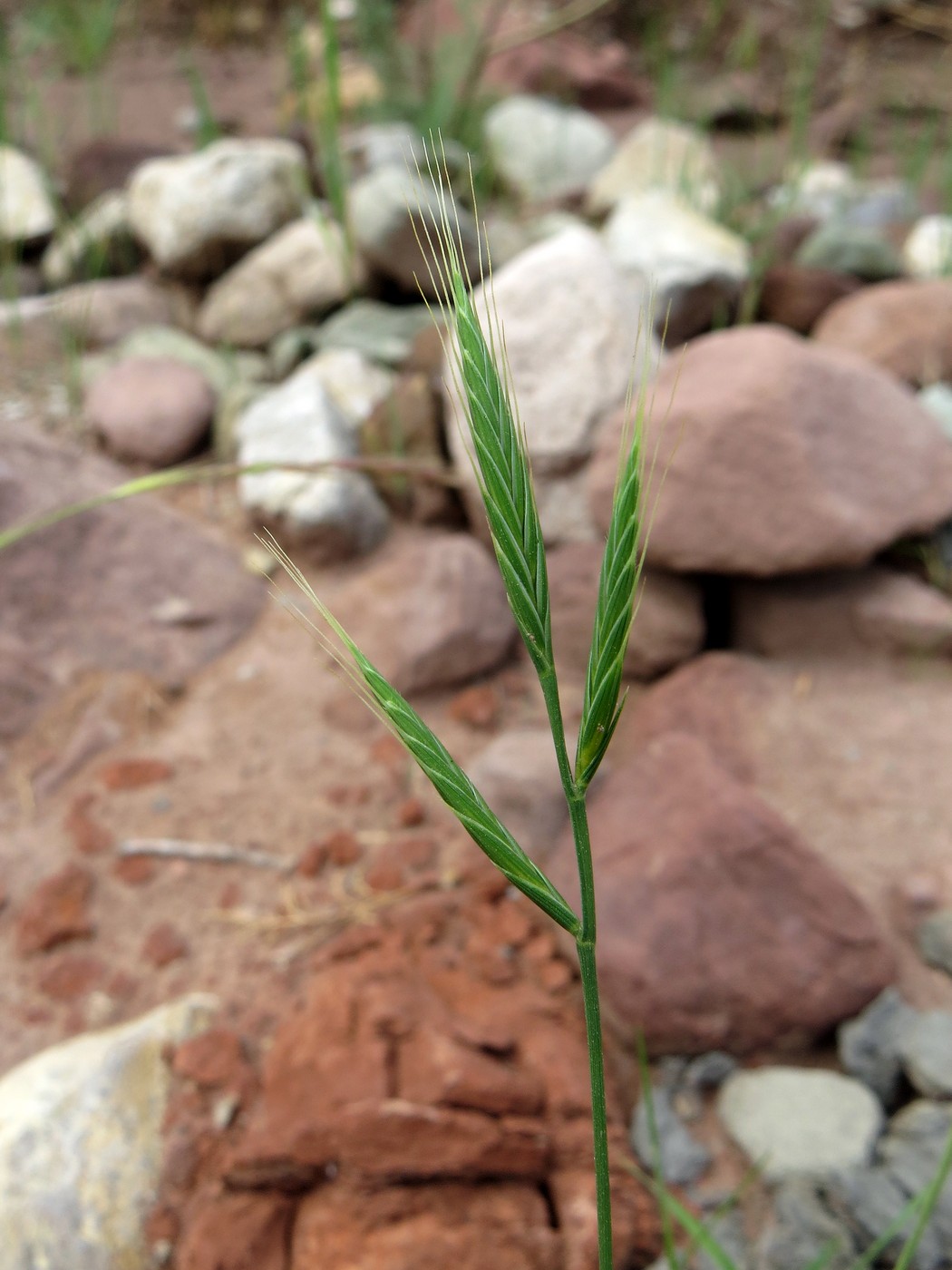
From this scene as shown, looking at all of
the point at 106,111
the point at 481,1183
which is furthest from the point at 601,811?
the point at 106,111

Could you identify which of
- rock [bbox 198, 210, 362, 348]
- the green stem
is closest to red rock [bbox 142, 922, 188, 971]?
the green stem

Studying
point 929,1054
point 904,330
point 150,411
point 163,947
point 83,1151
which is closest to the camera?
point 83,1151

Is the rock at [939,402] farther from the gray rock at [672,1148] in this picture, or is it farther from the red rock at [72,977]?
the red rock at [72,977]

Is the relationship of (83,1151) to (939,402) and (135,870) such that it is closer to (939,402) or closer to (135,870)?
(135,870)


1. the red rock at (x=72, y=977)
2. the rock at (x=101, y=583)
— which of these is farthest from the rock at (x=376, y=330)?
the red rock at (x=72, y=977)

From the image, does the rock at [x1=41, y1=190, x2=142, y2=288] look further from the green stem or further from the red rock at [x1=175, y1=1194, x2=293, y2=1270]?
the green stem

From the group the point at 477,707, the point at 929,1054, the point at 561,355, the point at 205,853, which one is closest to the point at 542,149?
the point at 561,355

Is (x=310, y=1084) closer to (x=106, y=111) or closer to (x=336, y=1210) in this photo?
(x=336, y=1210)
